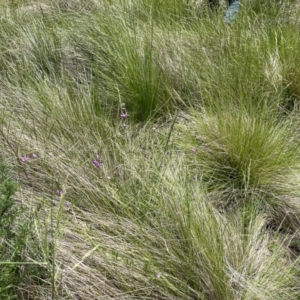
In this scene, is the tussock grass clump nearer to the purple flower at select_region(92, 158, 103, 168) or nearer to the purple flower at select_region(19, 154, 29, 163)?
the purple flower at select_region(92, 158, 103, 168)

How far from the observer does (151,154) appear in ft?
6.45

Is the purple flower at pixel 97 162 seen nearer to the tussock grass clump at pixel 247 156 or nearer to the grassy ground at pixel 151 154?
the grassy ground at pixel 151 154

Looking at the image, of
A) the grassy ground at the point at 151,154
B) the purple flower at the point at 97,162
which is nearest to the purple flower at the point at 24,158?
the grassy ground at the point at 151,154

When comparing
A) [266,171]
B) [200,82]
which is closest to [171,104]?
[200,82]

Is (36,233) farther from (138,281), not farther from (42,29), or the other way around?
(42,29)

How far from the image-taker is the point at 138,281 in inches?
57.8

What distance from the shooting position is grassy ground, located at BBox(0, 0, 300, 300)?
4.81 feet

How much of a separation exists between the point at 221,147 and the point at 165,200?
508 millimetres

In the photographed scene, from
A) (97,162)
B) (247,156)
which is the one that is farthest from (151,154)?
(247,156)

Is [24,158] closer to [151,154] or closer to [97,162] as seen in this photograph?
[97,162]

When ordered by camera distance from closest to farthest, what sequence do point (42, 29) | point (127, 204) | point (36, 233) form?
point (36, 233), point (127, 204), point (42, 29)

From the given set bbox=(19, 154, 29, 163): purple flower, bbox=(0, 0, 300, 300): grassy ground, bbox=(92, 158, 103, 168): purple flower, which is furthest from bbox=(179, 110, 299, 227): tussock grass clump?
bbox=(19, 154, 29, 163): purple flower

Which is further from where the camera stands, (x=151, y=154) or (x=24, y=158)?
(x=151, y=154)

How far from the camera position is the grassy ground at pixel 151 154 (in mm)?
1467
